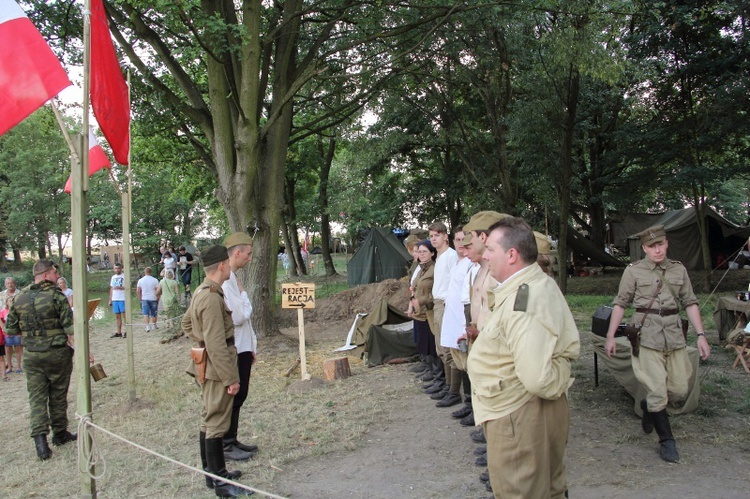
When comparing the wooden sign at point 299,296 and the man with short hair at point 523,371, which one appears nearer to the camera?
the man with short hair at point 523,371

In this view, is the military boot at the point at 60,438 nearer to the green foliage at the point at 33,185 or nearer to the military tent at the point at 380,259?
the military tent at the point at 380,259

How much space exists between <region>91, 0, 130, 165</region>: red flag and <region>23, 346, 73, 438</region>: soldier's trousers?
2.27 meters

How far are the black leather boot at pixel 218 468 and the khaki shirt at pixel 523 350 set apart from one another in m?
2.35

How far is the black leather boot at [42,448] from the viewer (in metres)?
5.63

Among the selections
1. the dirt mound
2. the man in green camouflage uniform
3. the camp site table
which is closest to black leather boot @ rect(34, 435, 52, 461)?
the man in green camouflage uniform

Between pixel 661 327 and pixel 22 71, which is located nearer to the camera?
pixel 22 71

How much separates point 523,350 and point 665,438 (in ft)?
9.80

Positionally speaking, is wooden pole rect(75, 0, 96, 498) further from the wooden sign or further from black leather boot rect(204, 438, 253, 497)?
the wooden sign

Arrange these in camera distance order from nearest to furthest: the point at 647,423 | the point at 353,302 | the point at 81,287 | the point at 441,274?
the point at 81,287 < the point at 647,423 < the point at 441,274 < the point at 353,302

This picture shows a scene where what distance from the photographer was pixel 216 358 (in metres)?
4.24

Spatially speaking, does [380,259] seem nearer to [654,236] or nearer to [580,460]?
[654,236]

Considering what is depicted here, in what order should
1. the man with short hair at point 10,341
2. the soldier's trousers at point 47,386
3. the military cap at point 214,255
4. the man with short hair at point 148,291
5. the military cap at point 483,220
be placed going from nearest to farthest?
1. the military cap at point 483,220
2. the military cap at point 214,255
3. the soldier's trousers at point 47,386
4. the man with short hair at point 10,341
5. the man with short hair at point 148,291

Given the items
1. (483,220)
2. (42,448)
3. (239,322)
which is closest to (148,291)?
(42,448)

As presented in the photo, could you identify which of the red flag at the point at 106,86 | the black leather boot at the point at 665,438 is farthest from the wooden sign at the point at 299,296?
the black leather boot at the point at 665,438
